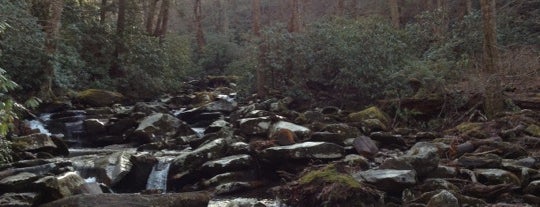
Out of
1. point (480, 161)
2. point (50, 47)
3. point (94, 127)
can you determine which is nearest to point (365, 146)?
point (480, 161)

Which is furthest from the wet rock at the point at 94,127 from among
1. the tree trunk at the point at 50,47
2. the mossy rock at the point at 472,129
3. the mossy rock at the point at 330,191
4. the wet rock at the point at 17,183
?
the mossy rock at the point at 472,129

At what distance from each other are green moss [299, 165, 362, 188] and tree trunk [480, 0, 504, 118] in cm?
457

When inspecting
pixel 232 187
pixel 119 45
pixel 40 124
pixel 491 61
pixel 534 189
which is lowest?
pixel 232 187

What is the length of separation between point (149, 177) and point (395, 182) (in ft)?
13.8

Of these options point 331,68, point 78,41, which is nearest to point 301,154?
point 331,68

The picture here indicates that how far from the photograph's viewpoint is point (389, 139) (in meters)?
9.63

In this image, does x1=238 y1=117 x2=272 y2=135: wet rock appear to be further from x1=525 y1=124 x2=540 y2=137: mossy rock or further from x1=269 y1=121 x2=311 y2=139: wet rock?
x1=525 y1=124 x2=540 y2=137: mossy rock

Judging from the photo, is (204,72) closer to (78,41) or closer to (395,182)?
(78,41)

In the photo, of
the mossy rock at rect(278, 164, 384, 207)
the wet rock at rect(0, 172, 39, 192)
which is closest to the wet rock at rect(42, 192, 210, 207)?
the wet rock at rect(0, 172, 39, 192)

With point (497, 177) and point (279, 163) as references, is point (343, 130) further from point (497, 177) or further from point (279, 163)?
point (497, 177)

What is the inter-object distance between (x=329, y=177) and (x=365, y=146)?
7.16 ft

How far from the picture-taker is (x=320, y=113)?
1173 cm

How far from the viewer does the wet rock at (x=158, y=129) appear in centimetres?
1136

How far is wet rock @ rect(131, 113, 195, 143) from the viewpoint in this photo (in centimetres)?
1136
